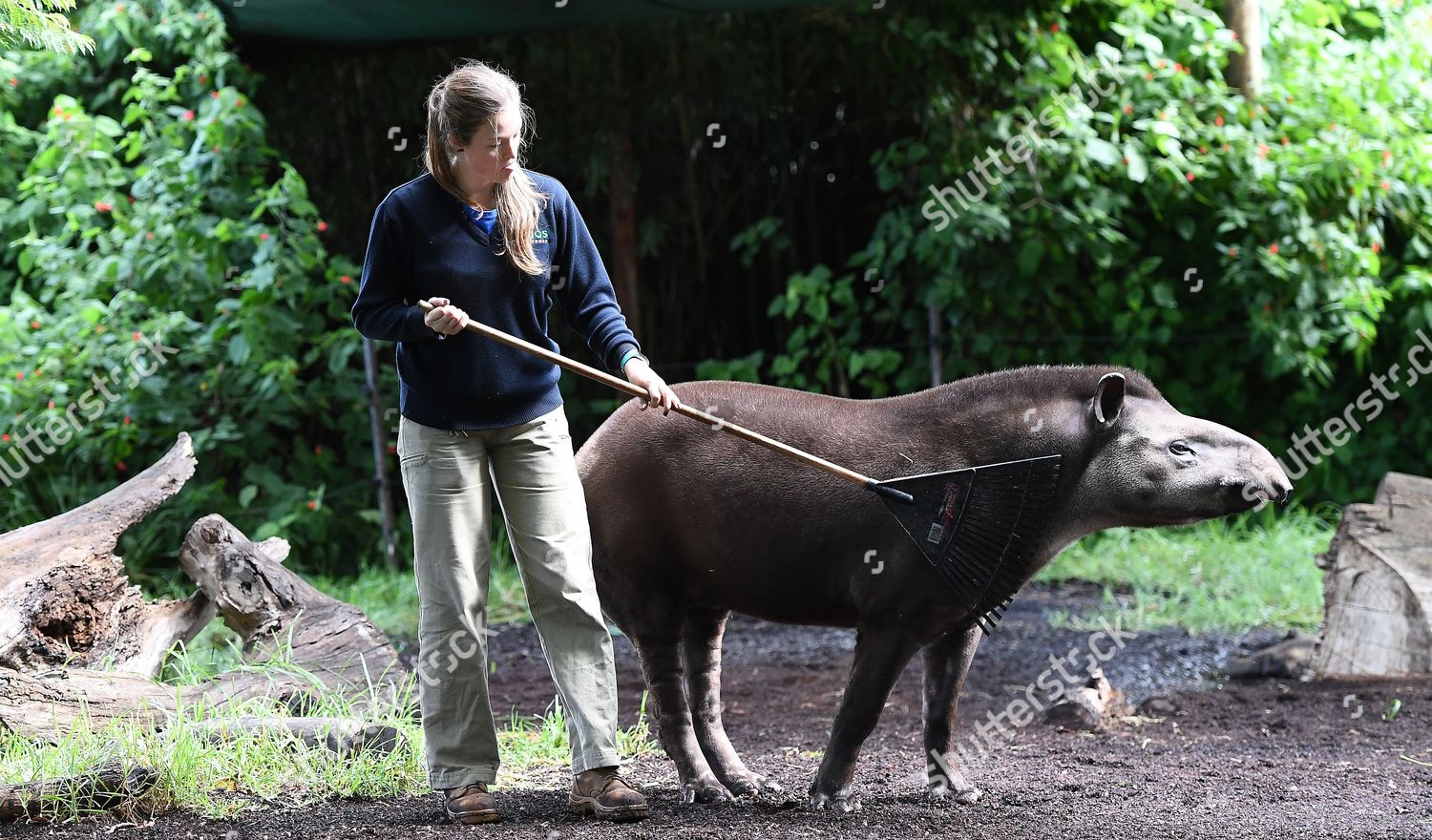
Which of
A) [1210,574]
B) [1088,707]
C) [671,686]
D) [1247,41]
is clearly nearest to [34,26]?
[671,686]

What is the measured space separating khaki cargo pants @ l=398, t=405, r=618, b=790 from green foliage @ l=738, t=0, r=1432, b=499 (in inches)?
188

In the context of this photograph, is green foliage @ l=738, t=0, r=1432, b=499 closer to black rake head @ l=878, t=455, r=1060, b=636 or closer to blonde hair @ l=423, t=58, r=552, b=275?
black rake head @ l=878, t=455, r=1060, b=636

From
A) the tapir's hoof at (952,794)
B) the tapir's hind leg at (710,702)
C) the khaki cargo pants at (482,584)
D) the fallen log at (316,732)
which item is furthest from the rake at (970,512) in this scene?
the fallen log at (316,732)

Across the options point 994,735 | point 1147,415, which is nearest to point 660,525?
point 1147,415

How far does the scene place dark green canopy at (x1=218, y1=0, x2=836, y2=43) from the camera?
696cm

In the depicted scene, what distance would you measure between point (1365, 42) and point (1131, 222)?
237cm

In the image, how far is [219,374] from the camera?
7.60m

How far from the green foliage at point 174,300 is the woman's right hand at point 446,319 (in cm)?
441

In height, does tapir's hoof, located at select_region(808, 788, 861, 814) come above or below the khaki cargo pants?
below

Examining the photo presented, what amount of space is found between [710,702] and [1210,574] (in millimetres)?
4499

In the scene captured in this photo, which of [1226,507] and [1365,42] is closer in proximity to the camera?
[1226,507]

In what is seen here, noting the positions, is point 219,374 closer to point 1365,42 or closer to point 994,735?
point 994,735

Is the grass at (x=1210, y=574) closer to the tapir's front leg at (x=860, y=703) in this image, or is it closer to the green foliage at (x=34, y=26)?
the tapir's front leg at (x=860, y=703)

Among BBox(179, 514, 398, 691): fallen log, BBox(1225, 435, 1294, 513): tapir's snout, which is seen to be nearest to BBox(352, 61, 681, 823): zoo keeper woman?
BBox(179, 514, 398, 691): fallen log
